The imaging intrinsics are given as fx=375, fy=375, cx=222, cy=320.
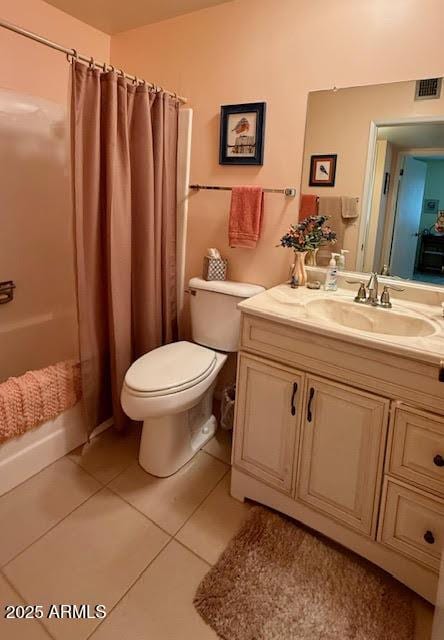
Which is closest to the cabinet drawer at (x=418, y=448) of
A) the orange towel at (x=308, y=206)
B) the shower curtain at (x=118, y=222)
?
the orange towel at (x=308, y=206)

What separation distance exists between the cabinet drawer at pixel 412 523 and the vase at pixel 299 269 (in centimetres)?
93

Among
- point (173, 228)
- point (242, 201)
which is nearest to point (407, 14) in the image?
point (242, 201)

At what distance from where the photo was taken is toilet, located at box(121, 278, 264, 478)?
155cm

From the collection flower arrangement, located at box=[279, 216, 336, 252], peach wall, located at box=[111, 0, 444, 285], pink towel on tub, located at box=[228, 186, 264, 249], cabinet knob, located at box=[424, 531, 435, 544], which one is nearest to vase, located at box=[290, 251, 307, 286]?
flower arrangement, located at box=[279, 216, 336, 252]

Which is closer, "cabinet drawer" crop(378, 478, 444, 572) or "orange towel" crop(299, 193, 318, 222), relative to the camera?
"cabinet drawer" crop(378, 478, 444, 572)

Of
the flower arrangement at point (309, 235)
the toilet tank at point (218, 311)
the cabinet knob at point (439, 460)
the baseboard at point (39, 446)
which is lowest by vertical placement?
the baseboard at point (39, 446)

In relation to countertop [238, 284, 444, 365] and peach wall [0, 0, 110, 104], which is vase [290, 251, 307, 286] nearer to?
countertop [238, 284, 444, 365]

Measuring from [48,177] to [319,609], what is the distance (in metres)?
2.39

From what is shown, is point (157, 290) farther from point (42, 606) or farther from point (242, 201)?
point (42, 606)

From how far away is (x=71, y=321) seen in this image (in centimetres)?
241

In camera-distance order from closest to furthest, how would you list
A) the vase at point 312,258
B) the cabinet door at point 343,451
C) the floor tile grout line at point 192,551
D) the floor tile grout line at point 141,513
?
1. the cabinet door at point 343,451
2. the floor tile grout line at point 192,551
3. the floor tile grout line at point 141,513
4. the vase at point 312,258

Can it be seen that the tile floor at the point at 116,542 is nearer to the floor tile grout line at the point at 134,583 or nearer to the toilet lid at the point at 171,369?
the floor tile grout line at the point at 134,583

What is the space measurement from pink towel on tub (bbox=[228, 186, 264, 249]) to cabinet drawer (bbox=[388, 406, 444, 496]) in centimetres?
112

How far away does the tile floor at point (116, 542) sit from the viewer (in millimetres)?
1158
